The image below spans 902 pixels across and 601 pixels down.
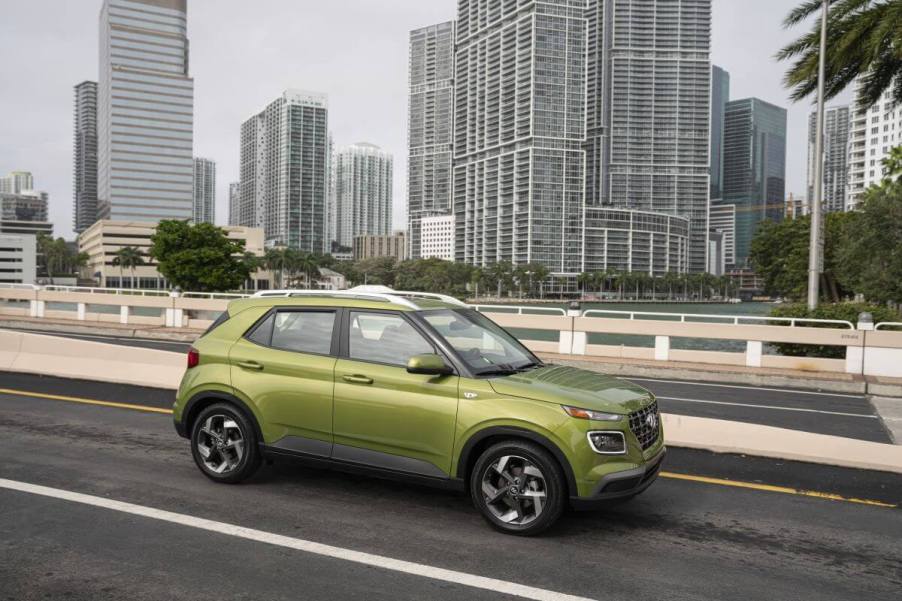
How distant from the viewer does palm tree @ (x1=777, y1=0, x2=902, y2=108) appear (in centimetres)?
1750

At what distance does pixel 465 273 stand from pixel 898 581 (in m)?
184

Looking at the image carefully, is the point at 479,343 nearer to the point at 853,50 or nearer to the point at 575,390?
the point at 575,390

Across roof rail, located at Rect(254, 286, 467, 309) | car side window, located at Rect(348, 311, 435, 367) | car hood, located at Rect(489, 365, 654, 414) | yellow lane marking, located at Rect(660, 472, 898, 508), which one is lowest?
yellow lane marking, located at Rect(660, 472, 898, 508)

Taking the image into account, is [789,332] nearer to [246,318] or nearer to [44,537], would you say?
[246,318]

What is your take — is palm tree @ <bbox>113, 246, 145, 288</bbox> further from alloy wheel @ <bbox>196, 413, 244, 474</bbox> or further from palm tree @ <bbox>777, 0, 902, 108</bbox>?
alloy wheel @ <bbox>196, 413, 244, 474</bbox>

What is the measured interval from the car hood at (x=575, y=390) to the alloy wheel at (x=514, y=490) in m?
0.49

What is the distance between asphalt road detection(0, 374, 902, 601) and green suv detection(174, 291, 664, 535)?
0.39 m

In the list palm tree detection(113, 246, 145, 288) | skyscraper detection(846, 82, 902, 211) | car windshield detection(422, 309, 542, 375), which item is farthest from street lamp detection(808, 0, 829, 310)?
palm tree detection(113, 246, 145, 288)

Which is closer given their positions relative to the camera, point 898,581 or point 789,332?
point 898,581

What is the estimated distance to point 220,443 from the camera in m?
6.32

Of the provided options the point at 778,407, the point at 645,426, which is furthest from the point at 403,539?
the point at 778,407

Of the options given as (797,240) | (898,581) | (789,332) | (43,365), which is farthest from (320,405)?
(797,240)

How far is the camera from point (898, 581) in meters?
4.56

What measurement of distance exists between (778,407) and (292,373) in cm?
970
